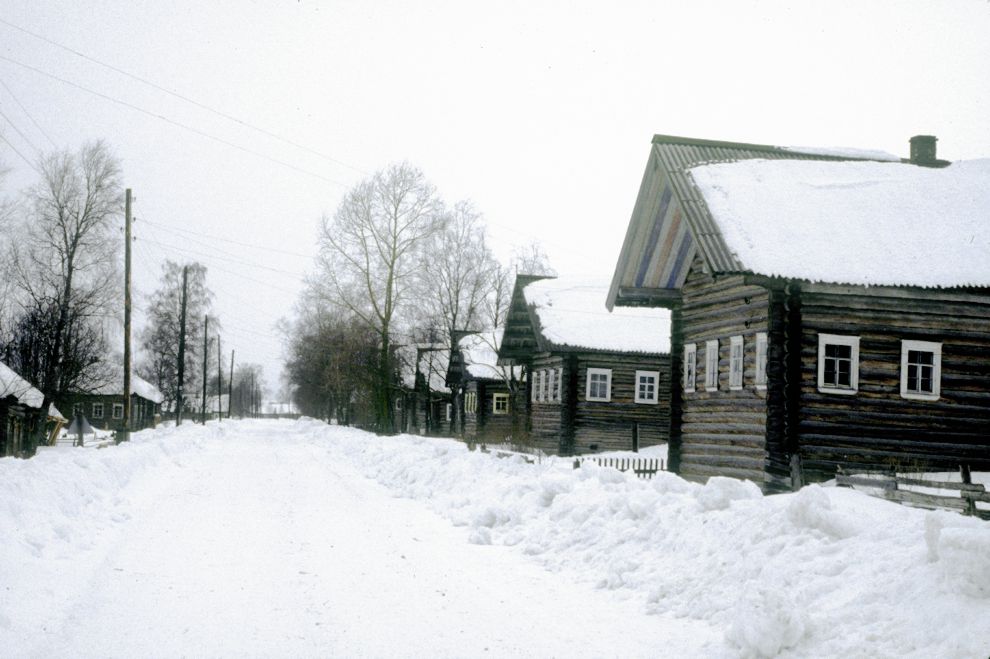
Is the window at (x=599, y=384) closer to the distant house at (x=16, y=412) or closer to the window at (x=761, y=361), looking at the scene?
the window at (x=761, y=361)

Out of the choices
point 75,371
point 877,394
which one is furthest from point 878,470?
point 75,371

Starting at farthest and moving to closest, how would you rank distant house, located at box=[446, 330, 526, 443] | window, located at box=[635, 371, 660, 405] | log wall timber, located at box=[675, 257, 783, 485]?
distant house, located at box=[446, 330, 526, 443]
window, located at box=[635, 371, 660, 405]
log wall timber, located at box=[675, 257, 783, 485]

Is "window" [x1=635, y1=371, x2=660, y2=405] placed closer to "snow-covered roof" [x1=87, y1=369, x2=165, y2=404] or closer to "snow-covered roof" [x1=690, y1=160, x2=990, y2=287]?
"snow-covered roof" [x1=690, y1=160, x2=990, y2=287]

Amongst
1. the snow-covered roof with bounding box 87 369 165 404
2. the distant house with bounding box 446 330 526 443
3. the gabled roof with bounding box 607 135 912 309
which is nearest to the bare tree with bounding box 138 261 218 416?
the snow-covered roof with bounding box 87 369 165 404

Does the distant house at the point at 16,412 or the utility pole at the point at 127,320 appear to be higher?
the utility pole at the point at 127,320

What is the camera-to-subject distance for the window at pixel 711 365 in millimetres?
19828

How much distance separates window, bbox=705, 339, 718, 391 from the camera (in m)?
19.8

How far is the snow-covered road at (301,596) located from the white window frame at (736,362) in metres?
8.04

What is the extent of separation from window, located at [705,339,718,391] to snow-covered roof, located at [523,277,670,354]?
41.7 ft

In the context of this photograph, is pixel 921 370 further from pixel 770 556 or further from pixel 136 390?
pixel 136 390

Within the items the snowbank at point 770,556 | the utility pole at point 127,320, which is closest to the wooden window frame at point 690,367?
the snowbank at point 770,556

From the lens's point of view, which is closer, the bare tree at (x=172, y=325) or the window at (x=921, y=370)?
the window at (x=921, y=370)

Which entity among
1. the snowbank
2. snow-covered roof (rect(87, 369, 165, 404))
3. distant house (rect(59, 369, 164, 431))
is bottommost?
distant house (rect(59, 369, 164, 431))

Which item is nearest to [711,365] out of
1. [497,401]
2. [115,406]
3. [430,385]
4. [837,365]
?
[837,365]
